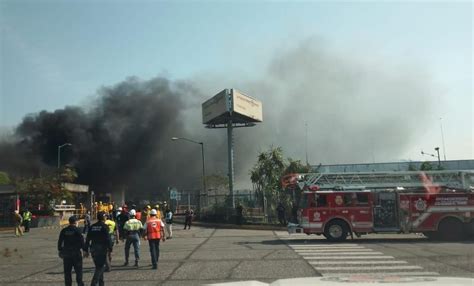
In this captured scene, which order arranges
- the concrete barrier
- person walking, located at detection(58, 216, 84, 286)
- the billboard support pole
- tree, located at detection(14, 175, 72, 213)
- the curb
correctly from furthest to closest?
the billboard support pole, tree, located at detection(14, 175, 72, 213), the concrete barrier, the curb, person walking, located at detection(58, 216, 84, 286)

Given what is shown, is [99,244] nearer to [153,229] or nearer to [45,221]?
[153,229]

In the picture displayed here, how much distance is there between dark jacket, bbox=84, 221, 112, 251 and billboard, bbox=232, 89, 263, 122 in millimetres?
40681

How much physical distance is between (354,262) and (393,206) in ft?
25.5

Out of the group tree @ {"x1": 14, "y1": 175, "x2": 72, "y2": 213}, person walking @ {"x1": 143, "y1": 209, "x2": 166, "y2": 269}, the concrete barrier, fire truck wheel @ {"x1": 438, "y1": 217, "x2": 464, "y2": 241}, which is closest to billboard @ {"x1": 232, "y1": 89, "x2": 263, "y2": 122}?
tree @ {"x1": 14, "y1": 175, "x2": 72, "y2": 213}

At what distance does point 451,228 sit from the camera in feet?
61.3

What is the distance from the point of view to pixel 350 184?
19562mm

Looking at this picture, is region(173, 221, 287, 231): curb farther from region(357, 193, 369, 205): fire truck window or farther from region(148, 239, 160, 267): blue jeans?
region(148, 239, 160, 267): blue jeans

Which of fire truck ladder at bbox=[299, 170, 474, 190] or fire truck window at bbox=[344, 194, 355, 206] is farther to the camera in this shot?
fire truck ladder at bbox=[299, 170, 474, 190]

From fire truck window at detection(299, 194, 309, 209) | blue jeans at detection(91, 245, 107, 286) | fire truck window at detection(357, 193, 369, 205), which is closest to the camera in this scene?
blue jeans at detection(91, 245, 107, 286)

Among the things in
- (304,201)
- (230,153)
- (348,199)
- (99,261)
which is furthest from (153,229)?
(230,153)

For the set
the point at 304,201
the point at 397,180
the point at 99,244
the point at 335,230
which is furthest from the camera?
the point at 397,180

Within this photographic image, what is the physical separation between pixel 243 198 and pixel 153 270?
23.3 metres

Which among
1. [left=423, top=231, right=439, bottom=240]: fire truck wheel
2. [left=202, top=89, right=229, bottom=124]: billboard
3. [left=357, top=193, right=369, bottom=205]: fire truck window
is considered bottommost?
[left=423, top=231, right=439, bottom=240]: fire truck wheel

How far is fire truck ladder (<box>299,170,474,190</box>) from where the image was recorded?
1930 centimetres
